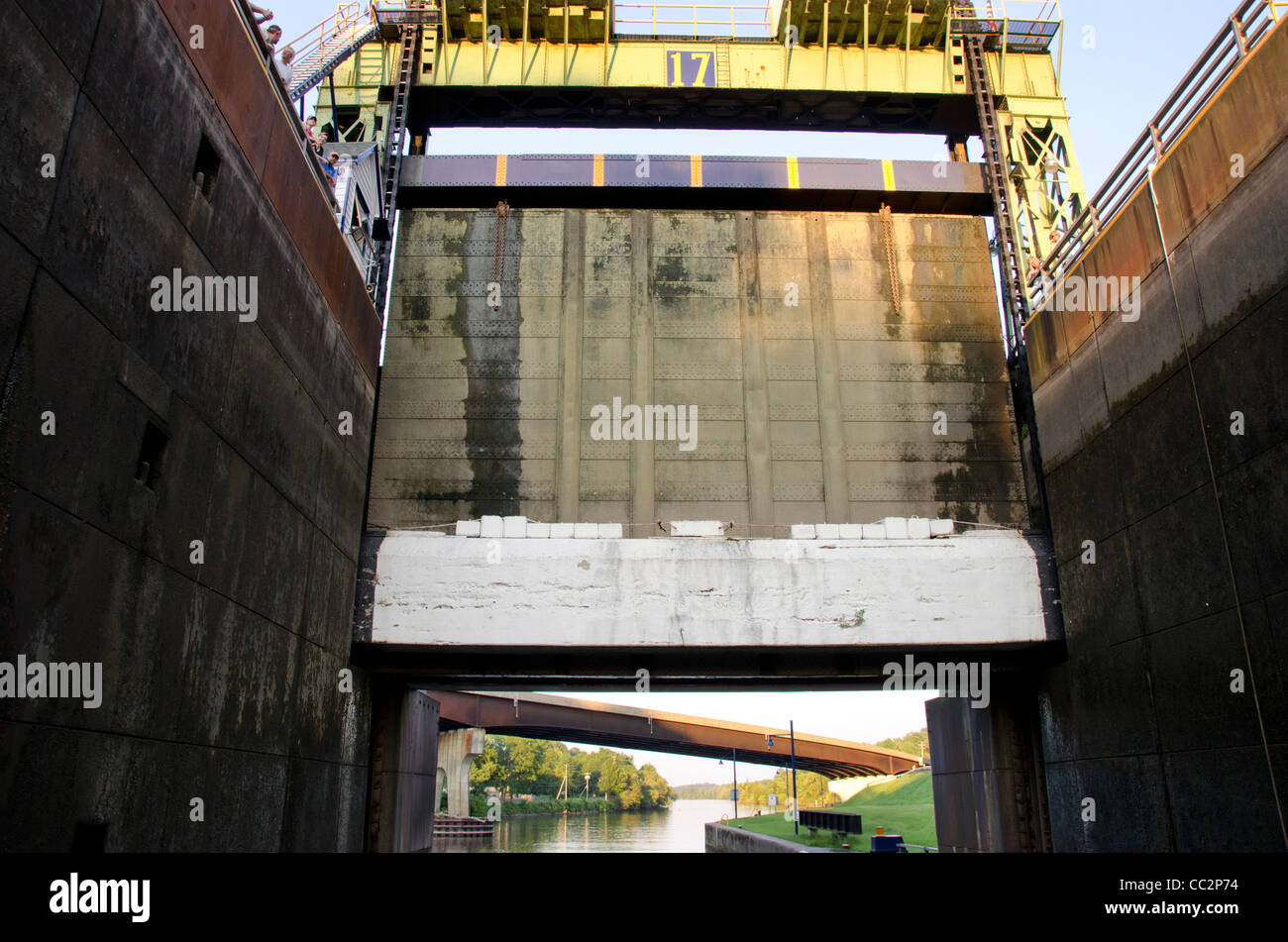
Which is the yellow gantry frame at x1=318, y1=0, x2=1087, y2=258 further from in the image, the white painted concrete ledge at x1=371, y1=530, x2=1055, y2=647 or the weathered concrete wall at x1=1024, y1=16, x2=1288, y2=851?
the white painted concrete ledge at x1=371, y1=530, x2=1055, y2=647

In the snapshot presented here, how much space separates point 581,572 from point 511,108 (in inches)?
464

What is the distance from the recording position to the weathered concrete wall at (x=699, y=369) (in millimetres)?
16438

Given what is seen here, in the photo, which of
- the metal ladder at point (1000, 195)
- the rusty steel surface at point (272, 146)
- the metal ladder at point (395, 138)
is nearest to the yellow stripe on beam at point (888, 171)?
the metal ladder at point (1000, 195)

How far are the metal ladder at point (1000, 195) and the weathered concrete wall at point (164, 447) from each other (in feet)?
42.0

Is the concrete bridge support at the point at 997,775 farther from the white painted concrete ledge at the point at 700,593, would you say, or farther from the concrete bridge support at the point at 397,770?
the concrete bridge support at the point at 397,770

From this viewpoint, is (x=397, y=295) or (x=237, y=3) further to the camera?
(x=397, y=295)

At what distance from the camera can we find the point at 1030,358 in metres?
15.8

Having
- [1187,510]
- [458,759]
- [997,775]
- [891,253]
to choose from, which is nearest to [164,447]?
[1187,510]

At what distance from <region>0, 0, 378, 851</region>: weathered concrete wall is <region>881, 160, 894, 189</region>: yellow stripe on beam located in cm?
1182

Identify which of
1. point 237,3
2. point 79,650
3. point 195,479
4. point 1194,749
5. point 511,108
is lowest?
point 1194,749

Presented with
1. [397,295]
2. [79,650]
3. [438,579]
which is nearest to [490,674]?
[438,579]

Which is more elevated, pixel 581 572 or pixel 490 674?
pixel 581 572

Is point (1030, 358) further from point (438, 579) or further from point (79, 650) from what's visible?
point (79, 650)

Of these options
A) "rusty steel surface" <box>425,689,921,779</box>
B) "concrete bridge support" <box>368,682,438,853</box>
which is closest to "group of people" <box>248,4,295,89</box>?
"concrete bridge support" <box>368,682,438,853</box>
